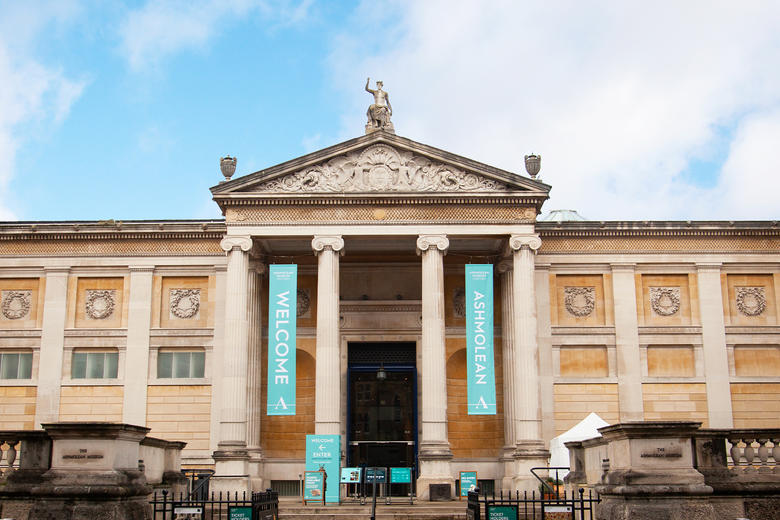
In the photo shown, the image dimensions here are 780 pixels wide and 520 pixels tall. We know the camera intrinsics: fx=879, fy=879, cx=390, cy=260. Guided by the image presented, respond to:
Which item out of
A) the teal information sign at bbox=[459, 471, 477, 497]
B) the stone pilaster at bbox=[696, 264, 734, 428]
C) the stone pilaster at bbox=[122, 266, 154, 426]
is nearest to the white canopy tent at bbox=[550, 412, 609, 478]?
the teal information sign at bbox=[459, 471, 477, 497]

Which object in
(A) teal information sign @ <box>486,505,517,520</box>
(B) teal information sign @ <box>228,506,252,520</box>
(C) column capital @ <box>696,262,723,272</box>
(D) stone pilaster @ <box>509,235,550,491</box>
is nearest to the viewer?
(B) teal information sign @ <box>228,506,252,520</box>

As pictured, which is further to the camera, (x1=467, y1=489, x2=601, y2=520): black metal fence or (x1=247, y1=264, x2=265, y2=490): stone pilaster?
(x1=247, y1=264, x2=265, y2=490): stone pilaster

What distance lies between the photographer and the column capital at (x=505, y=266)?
105ft

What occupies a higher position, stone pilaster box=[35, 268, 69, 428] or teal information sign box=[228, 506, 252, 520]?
stone pilaster box=[35, 268, 69, 428]

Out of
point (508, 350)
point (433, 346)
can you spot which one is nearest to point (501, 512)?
point (433, 346)

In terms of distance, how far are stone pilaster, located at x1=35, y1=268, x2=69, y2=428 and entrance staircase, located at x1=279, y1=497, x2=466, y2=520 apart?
11.8 m

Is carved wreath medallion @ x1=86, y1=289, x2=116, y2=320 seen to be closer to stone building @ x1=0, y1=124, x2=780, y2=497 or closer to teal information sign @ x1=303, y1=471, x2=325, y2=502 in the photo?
stone building @ x1=0, y1=124, x2=780, y2=497

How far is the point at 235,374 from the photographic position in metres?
29.3

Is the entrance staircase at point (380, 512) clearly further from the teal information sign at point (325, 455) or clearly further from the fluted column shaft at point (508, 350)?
the fluted column shaft at point (508, 350)

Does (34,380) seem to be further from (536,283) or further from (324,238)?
(536,283)

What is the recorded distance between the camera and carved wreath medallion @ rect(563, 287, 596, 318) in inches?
1307

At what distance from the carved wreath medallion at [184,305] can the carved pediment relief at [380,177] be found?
224 inches

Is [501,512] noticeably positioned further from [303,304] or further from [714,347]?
[714,347]

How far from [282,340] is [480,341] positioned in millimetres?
6640
